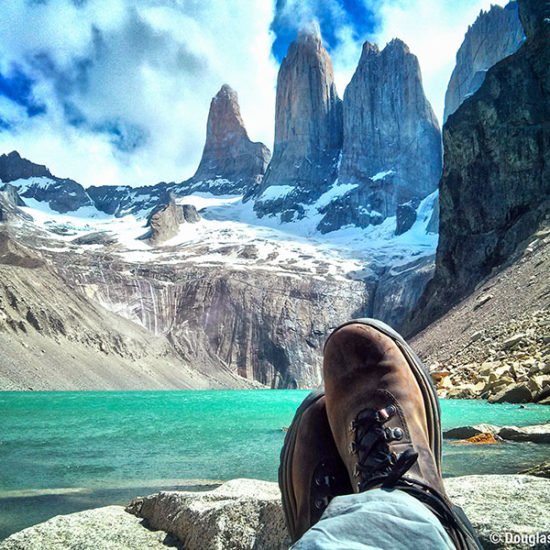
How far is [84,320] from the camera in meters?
62.1

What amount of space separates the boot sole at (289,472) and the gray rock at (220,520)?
13 centimetres

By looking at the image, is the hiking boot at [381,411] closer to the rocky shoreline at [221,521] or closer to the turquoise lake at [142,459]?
the rocky shoreline at [221,521]

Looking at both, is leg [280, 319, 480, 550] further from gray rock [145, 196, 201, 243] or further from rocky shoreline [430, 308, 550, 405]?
gray rock [145, 196, 201, 243]

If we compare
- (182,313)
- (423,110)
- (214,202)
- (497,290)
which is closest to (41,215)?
(214,202)

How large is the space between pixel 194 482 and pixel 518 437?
434 centimetres

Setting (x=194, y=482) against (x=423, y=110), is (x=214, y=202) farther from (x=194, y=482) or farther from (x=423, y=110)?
(x=194, y=482)

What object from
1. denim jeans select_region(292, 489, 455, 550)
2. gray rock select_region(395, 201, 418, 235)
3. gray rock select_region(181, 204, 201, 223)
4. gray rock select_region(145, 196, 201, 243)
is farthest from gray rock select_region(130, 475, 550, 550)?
gray rock select_region(181, 204, 201, 223)

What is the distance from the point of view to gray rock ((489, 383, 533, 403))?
43.2 ft

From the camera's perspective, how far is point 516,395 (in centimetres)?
1346

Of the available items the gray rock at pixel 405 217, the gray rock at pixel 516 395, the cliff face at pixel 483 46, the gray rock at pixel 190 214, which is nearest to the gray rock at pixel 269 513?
the gray rock at pixel 516 395

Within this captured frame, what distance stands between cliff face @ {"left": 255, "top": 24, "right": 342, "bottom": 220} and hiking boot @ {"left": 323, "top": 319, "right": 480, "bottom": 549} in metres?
150

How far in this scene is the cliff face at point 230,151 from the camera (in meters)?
186

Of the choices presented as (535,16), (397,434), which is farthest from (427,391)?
(535,16)

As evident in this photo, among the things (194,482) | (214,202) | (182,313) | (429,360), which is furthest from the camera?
(214,202)
